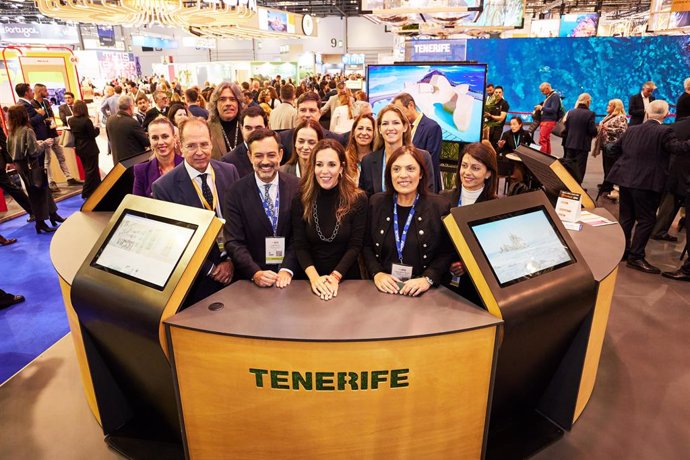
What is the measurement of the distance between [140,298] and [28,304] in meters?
2.90

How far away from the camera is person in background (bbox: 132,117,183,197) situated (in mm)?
2881

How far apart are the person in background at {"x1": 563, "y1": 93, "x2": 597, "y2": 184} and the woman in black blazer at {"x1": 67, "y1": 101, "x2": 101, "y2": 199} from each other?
6.91m

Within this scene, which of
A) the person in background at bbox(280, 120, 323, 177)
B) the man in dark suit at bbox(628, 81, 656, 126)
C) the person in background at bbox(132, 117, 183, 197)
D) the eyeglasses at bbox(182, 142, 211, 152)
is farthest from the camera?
the man in dark suit at bbox(628, 81, 656, 126)

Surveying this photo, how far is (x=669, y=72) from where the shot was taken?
48.3 feet

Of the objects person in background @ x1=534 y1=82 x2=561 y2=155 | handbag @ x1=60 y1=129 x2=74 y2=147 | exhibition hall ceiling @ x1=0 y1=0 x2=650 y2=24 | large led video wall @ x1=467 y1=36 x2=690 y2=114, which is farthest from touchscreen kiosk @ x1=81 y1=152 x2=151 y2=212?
exhibition hall ceiling @ x1=0 y1=0 x2=650 y2=24

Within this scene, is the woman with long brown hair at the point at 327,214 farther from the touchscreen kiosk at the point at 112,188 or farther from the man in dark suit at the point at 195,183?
the touchscreen kiosk at the point at 112,188

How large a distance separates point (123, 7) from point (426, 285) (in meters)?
5.05

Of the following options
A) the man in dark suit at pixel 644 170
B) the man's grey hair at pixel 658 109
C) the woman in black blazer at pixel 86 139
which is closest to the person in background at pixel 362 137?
the man in dark suit at pixel 644 170

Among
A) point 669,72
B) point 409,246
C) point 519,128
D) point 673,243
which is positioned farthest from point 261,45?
point 409,246

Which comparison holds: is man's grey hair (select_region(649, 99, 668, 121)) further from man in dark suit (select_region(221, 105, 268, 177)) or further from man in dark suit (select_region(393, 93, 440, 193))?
man in dark suit (select_region(221, 105, 268, 177))

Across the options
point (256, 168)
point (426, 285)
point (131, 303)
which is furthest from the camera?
point (256, 168)

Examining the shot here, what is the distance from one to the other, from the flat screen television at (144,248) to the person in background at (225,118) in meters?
2.10

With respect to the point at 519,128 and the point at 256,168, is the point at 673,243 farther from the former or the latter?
the point at 256,168

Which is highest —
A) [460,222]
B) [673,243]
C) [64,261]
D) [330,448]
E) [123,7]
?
[123,7]
